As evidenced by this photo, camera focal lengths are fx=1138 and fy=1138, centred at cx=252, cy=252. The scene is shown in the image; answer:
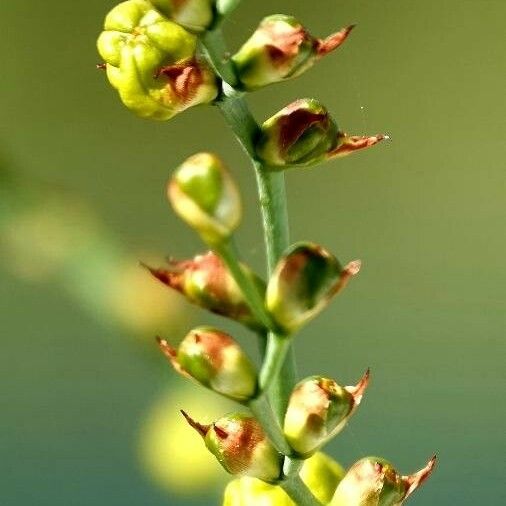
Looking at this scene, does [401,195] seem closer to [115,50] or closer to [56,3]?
[56,3]

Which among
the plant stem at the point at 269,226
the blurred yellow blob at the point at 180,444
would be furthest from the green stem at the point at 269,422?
the blurred yellow blob at the point at 180,444

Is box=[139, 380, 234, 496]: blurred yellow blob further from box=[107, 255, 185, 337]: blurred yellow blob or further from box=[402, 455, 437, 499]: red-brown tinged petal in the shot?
box=[402, 455, 437, 499]: red-brown tinged petal

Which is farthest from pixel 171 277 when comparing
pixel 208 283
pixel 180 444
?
pixel 180 444

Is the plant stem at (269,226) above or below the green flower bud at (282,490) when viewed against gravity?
above

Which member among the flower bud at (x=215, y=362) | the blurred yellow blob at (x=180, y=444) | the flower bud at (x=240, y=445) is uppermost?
the flower bud at (x=215, y=362)

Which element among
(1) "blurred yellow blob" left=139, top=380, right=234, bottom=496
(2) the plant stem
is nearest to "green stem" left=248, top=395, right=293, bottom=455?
(2) the plant stem

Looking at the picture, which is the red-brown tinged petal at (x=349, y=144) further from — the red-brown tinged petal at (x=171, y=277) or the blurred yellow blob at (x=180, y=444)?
the blurred yellow blob at (x=180, y=444)

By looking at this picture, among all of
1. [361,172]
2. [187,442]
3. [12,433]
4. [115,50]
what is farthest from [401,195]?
[115,50]
